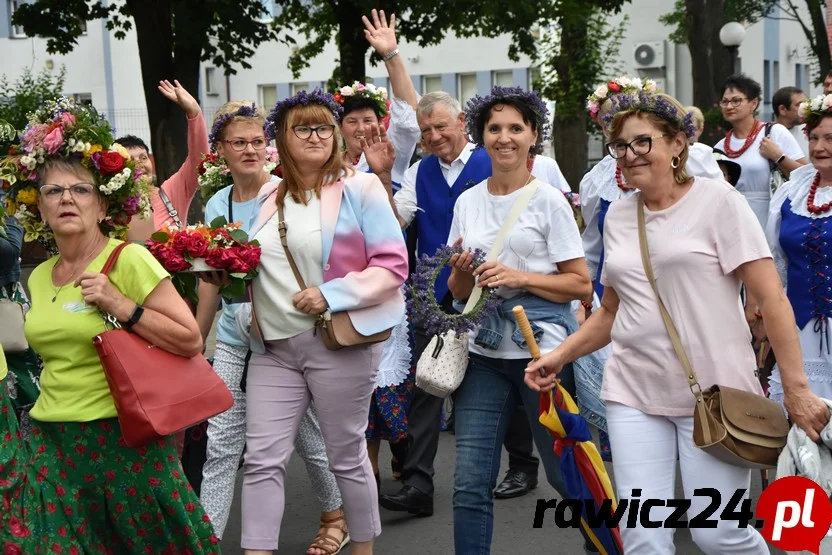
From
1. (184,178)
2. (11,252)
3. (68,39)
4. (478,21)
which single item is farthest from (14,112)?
(11,252)

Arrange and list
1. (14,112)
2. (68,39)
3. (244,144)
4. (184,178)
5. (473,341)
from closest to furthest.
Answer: (473,341), (244,144), (184,178), (14,112), (68,39)

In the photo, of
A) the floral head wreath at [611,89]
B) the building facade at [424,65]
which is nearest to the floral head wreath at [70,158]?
the floral head wreath at [611,89]

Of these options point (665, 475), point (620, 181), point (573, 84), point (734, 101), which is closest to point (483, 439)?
point (665, 475)

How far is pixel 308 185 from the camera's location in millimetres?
5328

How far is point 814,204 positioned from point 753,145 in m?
4.21

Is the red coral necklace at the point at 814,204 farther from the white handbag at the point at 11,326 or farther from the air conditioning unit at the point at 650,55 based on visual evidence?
the air conditioning unit at the point at 650,55

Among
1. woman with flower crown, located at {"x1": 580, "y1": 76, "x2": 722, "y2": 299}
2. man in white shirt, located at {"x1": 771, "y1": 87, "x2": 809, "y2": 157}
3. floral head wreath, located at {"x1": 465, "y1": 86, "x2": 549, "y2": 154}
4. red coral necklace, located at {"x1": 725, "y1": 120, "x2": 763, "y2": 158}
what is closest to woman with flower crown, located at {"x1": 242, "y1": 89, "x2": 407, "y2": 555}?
floral head wreath, located at {"x1": 465, "y1": 86, "x2": 549, "y2": 154}

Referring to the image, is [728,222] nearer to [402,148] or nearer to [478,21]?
[402,148]

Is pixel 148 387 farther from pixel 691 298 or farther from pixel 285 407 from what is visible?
pixel 691 298

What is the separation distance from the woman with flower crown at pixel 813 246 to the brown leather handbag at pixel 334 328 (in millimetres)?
2130

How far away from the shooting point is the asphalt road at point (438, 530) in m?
6.30

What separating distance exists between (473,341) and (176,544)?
5.00 ft

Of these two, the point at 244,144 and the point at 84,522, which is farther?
the point at 244,144

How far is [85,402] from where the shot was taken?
4.27 meters
